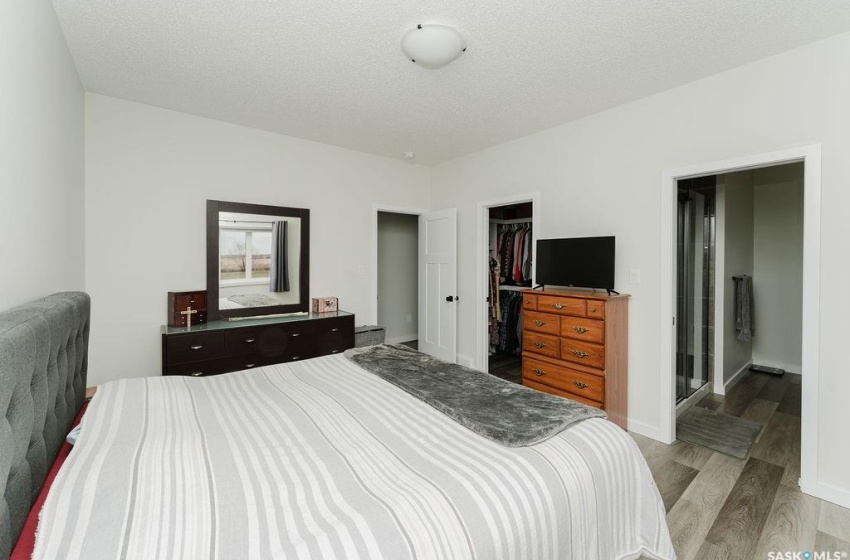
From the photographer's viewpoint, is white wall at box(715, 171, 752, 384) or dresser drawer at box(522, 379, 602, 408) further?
white wall at box(715, 171, 752, 384)

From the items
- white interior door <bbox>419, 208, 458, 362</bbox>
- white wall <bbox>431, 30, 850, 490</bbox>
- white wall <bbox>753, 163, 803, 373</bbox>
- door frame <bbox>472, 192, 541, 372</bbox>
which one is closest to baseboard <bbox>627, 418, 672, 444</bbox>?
white wall <bbox>431, 30, 850, 490</bbox>

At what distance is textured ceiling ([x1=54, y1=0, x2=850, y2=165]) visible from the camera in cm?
189

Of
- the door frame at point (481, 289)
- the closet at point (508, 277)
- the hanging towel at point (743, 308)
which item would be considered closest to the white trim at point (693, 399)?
the hanging towel at point (743, 308)

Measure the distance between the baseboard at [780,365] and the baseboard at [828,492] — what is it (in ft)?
9.46

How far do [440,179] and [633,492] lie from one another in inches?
158

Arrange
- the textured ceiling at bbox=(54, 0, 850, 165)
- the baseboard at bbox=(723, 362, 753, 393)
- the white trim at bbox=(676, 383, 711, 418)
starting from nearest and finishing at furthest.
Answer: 1. the textured ceiling at bbox=(54, 0, 850, 165)
2. the white trim at bbox=(676, 383, 711, 418)
3. the baseboard at bbox=(723, 362, 753, 393)

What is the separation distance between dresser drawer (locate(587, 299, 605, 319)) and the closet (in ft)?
5.87

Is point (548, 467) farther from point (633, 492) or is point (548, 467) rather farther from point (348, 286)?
point (348, 286)

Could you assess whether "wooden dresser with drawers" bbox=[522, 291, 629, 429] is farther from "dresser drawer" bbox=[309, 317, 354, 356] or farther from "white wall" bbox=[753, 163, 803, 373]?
"white wall" bbox=[753, 163, 803, 373]

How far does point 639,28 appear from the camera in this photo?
6.67 ft

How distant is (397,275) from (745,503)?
4572mm

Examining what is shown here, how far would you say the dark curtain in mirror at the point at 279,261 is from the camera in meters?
3.63

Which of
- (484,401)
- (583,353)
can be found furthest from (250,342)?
(583,353)

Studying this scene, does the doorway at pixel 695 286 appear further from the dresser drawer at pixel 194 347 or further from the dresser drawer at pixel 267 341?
the dresser drawer at pixel 194 347
